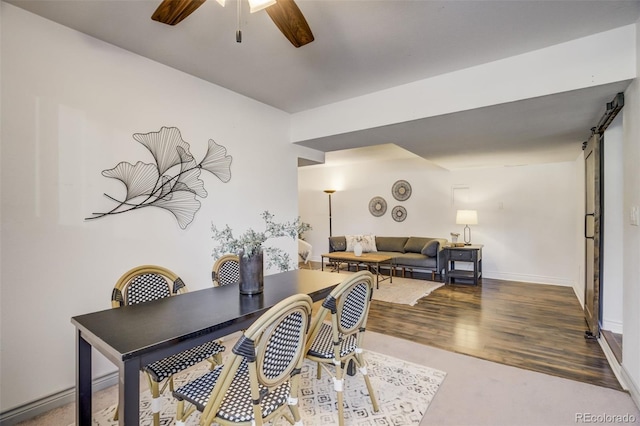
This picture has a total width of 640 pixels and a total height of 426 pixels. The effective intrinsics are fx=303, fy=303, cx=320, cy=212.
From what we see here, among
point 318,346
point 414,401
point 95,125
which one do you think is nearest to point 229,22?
point 95,125

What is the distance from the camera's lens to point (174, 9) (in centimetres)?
153

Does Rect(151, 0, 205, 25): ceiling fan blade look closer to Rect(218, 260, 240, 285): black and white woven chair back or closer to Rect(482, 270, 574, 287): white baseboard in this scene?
Rect(218, 260, 240, 285): black and white woven chair back

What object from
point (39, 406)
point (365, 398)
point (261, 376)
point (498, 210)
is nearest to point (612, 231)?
point (498, 210)

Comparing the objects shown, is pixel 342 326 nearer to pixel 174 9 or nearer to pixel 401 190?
pixel 174 9

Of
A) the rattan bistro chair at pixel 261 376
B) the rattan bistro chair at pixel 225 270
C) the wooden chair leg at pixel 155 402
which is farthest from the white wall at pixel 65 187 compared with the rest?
the rattan bistro chair at pixel 261 376

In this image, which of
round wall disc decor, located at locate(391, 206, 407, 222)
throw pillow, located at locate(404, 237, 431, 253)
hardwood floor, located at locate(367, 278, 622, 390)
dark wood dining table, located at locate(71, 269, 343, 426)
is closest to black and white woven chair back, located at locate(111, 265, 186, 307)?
dark wood dining table, located at locate(71, 269, 343, 426)

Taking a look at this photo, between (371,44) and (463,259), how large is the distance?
4.40m

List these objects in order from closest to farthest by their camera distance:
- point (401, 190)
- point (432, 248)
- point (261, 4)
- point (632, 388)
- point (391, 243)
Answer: point (261, 4) < point (632, 388) < point (432, 248) < point (391, 243) < point (401, 190)

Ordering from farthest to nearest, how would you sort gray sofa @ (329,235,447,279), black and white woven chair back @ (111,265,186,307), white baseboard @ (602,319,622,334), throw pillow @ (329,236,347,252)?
throw pillow @ (329,236,347,252)
gray sofa @ (329,235,447,279)
white baseboard @ (602,319,622,334)
black and white woven chair back @ (111,265,186,307)

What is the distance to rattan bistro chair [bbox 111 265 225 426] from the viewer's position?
1582mm

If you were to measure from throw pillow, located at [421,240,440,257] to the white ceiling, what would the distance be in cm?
286

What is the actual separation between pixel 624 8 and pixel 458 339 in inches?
112

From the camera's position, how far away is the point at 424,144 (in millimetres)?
4059

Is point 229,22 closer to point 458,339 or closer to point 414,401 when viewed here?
point 414,401
